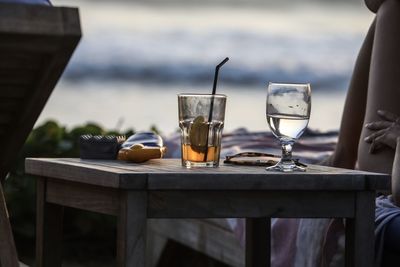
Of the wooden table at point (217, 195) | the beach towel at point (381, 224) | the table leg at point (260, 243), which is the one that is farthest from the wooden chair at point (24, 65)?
the beach towel at point (381, 224)

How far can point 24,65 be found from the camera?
96.2 inches

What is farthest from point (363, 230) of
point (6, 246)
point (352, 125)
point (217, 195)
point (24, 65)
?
point (352, 125)

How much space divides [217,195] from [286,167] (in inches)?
7.5

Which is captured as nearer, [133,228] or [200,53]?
[133,228]

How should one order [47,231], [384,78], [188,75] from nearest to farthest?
[47,231]
[384,78]
[188,75]

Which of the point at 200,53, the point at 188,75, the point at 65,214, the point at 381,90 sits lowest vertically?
the point at 65,214

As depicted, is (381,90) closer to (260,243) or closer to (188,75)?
(260,243)

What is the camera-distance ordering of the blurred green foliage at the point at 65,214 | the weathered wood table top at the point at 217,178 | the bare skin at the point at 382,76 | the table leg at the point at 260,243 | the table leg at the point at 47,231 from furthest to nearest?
the blurred green foliage at the point at 65,214 < the bare skin at the point at 382,76 < the table leg at the point at 260,243 < the table leg at the point at 47,231 < the weathered wood table top at the point at 217,178

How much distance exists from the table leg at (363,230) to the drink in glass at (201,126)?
12.6 inches

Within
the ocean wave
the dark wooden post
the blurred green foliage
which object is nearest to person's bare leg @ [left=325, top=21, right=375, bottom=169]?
the dark wooden post

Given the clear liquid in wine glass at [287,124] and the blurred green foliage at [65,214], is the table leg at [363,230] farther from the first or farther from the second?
the blurred green foliage at [65,214]

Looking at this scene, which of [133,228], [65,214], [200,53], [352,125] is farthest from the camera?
[200,53]

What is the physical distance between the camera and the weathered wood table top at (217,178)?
76.0 inches

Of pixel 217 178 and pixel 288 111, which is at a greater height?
pixel 288 111
